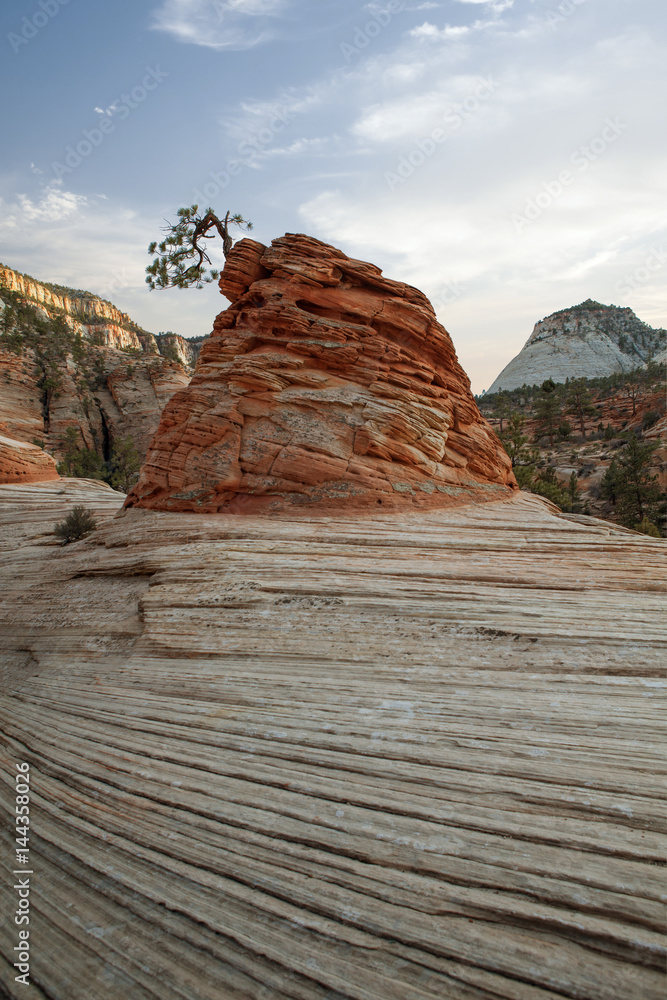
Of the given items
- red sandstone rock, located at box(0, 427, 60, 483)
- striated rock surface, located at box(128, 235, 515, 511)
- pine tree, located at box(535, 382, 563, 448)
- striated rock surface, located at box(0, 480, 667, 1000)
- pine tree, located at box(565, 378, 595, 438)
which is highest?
pine tree, located at box(565, 378, 595, 438)

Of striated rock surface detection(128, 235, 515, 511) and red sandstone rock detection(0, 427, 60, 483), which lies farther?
red sandstone rock detection(0, 427, 60, 483)

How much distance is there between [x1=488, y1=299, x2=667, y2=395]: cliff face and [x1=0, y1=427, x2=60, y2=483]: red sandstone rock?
282 ft

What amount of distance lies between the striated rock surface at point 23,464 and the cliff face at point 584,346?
282ft

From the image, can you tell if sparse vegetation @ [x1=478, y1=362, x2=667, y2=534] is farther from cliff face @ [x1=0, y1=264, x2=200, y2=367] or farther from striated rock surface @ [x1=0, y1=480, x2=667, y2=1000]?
cliff face @ [x1=0, y1=264, x2=200, y2=367]

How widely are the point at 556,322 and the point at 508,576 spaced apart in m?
117

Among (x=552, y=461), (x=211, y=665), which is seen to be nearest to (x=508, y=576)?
(x=211, y=665)

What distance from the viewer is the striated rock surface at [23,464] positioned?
772 inches

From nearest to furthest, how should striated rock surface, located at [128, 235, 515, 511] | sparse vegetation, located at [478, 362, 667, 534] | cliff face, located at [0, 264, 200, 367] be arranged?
1. striated rock surface, located at [128, 235, 515, 511]
2. sparse vegetation, located at [478, 362, 667, 534]
3. cliff face, located at [0, 264, 200, 367]

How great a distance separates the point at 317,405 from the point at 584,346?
106399mm

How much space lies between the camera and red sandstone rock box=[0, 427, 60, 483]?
19.6m

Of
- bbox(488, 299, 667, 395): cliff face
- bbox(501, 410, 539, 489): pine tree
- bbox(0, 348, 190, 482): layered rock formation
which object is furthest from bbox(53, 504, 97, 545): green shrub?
bbox(488, 299, 667, 395): cliff face

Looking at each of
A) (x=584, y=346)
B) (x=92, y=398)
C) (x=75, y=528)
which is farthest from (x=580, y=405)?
(x=584, y=346)

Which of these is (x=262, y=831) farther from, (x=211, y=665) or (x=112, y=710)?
(x=112, y=710)

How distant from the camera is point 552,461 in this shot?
42.4m
